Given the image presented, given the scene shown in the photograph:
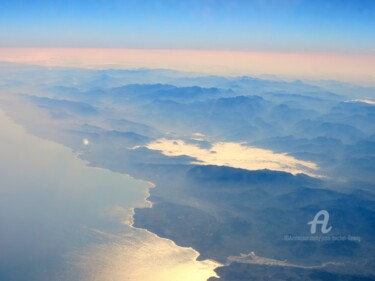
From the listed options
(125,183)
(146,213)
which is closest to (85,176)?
(125,183)

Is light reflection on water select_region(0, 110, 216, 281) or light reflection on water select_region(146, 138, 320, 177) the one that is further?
light reflection on water select_region(146, 138, 320, 177)

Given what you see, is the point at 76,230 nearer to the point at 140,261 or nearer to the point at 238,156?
the point at 140,261

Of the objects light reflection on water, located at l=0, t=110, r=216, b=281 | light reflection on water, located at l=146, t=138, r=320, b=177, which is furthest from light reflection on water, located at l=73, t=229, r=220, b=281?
light reflection on water, located at l=146, t=138, r=320, b=177

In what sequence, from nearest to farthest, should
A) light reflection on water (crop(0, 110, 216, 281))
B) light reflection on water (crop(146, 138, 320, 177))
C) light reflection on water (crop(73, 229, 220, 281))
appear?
light reflection on water (crop(73, 229, 220, 281))
light reflection on water (crop(0, 110, 216, 281))
light reflection on water (crop(146, 138, 320, 177))

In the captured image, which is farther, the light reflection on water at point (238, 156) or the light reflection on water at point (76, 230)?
the light reflection on water at point (238, 156)

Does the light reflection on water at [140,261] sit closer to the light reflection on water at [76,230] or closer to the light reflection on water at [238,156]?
the light reflection on water at [76,230]

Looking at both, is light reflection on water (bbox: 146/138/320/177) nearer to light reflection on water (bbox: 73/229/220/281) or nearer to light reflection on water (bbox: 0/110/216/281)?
light reflection on water (bbox: 0/110/216/281)

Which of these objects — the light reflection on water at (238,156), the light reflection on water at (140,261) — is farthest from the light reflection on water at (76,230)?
the light reflection on water at (238,156)

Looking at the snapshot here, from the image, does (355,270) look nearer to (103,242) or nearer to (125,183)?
(103,242)
